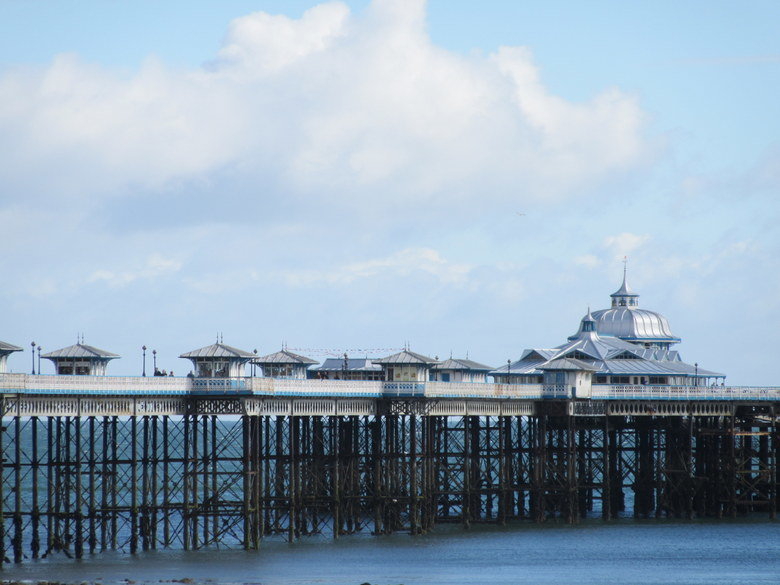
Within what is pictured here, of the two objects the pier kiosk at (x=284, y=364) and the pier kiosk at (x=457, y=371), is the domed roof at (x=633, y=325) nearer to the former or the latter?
the pier kiosk at (x=457, y=371)

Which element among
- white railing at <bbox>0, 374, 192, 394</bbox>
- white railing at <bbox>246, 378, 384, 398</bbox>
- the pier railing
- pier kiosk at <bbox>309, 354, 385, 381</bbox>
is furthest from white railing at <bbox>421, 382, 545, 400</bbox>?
white railing at <bbox>0, 374, 192, 394</bbox>

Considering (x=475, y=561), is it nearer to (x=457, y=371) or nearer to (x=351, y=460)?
(x=351, y=460)

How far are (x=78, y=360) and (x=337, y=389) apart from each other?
46.1 ft

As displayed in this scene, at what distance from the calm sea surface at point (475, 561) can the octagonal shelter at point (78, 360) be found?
29.4 ft

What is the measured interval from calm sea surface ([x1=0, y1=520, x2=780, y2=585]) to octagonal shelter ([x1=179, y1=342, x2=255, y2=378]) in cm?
858

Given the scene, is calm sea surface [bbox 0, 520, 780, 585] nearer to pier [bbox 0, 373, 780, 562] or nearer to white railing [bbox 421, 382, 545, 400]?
pier [bbox 0, 373, 780, 562]

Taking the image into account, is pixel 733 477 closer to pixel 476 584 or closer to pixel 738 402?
pixel 738 402

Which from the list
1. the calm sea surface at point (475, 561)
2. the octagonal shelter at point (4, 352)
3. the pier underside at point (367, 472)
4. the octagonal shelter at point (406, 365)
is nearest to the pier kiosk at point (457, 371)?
the pier underside at point (367, 472)

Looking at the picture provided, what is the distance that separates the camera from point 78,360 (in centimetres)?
8119

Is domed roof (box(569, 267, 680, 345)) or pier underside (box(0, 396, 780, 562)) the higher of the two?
domed roof (box(569, 267, 680, 345))

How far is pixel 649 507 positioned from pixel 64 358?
137 feet

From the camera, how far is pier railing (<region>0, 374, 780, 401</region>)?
247 ft

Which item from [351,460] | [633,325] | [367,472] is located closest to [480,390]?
[367,472]

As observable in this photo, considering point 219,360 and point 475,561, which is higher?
point 219,360
